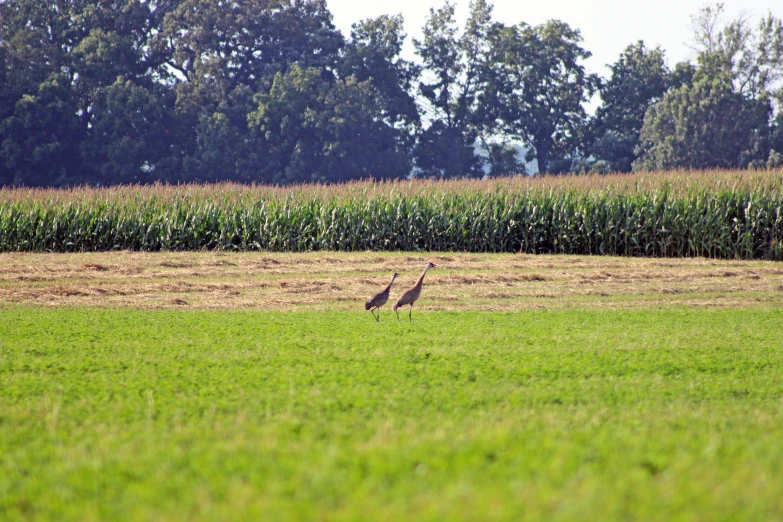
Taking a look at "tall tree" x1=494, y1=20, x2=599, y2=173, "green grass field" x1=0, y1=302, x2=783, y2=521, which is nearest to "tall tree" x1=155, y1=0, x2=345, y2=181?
"tall tree" x1=494, y1=20, x2=599, y2=173

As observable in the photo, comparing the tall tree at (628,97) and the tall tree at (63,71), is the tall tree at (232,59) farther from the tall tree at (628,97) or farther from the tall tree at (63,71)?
the tall tree at (628,97)

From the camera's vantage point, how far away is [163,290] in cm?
1534

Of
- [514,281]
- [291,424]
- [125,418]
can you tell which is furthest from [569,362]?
[514,281]

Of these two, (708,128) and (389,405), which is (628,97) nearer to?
(708,128)

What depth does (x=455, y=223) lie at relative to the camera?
80.5 feet

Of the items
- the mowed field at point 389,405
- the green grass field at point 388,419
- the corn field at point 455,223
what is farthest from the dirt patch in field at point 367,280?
the green grass field at point 388,419

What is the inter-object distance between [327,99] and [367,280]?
3848 cm

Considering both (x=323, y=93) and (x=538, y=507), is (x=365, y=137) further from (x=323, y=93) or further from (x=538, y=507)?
(x=538, y=507)

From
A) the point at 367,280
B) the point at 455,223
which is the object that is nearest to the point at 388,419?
the point at 367,280

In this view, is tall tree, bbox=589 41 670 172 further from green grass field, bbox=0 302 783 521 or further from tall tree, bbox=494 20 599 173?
green grass field, bbox=0 302 783 521

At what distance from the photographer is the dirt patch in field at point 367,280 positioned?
14.0 metres

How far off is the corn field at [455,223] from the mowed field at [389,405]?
27.9 ft

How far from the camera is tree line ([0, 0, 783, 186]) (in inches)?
2023

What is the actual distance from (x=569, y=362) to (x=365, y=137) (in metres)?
48.3
